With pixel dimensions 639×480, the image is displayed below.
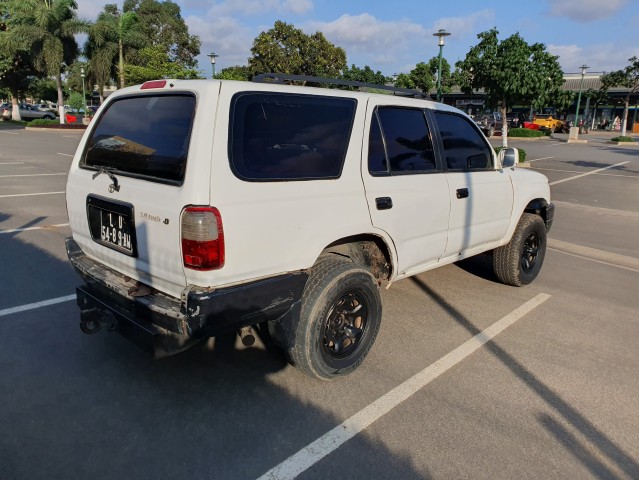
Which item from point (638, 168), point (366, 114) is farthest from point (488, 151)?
point (638, 168)

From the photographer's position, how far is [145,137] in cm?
304

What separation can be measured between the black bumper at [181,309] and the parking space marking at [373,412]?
29.6 inches

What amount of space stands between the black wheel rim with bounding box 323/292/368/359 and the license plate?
134 centimetres

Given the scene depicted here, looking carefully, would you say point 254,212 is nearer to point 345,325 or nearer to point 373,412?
point 345,325

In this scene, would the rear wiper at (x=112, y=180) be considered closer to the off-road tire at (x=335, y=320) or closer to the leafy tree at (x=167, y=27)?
the off-road tire at (x=335, y=320)

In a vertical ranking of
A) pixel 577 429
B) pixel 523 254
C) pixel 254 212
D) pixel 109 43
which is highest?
pixel 109 43

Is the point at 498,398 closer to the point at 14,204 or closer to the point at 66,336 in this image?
the point at 66,336

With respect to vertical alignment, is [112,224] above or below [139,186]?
below

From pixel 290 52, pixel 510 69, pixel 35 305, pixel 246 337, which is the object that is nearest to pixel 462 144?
pixel 246 337

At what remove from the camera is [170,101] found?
9.64 ft

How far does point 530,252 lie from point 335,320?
3.14 metres

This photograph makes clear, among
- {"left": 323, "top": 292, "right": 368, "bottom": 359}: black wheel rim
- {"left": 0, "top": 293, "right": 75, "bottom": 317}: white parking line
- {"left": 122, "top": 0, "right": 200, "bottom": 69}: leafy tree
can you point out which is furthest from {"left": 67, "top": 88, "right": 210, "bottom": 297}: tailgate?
{"left": 122, "top": 0, "right": 200, "bottom": 69}: leafy tree

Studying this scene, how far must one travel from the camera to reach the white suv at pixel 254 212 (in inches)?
103

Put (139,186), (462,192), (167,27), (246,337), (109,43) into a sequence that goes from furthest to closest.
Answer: (167,27) < (109,43) < (462,192) < (246,337) < (139,186)
